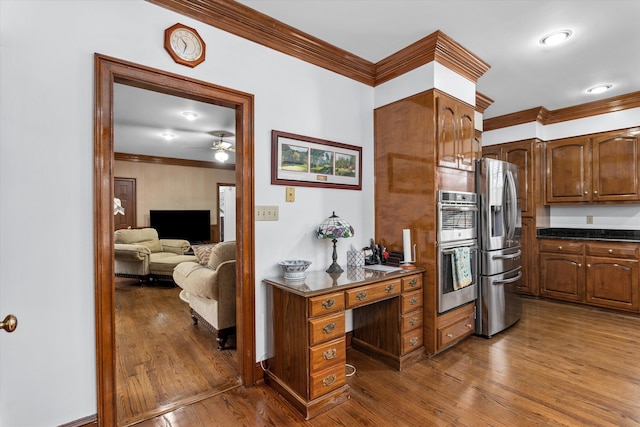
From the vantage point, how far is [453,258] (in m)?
2.71

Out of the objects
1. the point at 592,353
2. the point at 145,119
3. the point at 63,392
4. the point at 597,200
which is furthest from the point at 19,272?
the point at 597,200

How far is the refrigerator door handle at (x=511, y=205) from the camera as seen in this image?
3254 millimetres

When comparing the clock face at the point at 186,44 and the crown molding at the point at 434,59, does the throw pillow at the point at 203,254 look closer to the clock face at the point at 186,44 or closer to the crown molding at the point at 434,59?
the clock face at the point at 186,44

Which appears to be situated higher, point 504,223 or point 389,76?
point 389,76

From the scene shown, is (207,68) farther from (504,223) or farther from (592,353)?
(592,353)

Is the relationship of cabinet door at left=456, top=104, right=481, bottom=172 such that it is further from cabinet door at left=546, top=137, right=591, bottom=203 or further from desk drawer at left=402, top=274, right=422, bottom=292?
cabinet door at left=546, top=137, right=591, bottom=203

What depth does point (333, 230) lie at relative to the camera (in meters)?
2.45

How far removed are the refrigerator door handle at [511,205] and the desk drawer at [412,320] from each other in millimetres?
1371

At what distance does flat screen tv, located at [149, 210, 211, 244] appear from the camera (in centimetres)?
700

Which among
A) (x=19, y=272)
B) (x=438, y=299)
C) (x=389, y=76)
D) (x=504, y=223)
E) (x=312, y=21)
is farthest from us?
(x=504, y=223)

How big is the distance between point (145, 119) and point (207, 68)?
2773mm

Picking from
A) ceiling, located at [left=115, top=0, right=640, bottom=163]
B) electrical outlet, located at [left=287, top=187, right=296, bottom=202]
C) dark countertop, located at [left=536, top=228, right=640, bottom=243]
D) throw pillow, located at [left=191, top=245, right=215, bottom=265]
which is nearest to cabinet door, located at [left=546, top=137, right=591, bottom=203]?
dark countertop, located at [left=536, top=228, right=640, bottom=243]

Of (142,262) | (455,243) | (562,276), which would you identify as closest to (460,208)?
(455,243)

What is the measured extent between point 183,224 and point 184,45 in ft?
19.0
